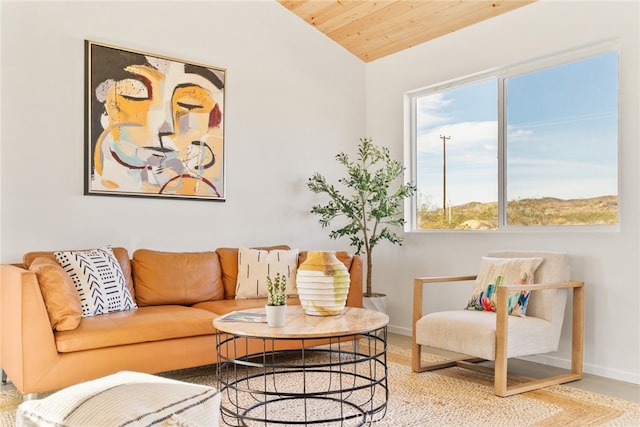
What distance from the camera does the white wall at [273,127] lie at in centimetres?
352

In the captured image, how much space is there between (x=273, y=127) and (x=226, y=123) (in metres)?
0.46

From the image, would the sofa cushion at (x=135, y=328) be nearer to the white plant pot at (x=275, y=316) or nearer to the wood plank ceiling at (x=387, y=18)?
the white plant pot at (x=275, y=316)

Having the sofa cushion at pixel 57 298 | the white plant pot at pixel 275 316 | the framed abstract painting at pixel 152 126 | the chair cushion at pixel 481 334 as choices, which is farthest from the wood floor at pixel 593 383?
the sofa cushion at pixel 57 298

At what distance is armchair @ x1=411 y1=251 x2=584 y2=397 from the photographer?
3.07 meters

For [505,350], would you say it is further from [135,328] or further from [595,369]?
[135,328]

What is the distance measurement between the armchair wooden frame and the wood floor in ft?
0.29

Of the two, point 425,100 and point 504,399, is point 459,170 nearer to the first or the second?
point 425,100

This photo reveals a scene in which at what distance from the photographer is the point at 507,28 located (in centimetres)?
418

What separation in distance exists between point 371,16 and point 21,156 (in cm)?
287

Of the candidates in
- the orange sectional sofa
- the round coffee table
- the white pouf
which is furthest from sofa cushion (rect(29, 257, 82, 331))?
the white pouf

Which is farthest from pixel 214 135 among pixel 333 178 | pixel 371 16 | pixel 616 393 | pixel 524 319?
pixel 616 393

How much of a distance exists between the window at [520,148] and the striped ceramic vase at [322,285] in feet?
6.54

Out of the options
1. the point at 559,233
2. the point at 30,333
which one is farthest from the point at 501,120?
the point at 30,333

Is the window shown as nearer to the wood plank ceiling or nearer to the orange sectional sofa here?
the wood plank ceiling
